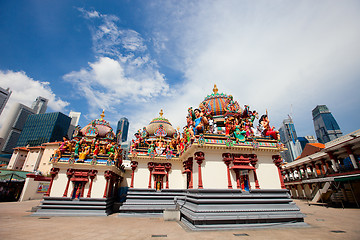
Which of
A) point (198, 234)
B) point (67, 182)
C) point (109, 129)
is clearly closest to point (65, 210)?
point (67, 182)

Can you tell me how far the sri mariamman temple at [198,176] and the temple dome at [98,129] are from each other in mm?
302

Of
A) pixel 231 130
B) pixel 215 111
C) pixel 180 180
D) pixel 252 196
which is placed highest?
pixel 215 111

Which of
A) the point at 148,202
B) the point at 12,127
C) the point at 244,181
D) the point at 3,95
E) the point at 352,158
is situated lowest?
the point at 148,202

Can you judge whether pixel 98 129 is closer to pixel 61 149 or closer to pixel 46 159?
pixel 61 149

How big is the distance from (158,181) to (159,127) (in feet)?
25.6

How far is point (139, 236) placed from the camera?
905 centimetres

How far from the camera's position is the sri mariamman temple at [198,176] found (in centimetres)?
1135

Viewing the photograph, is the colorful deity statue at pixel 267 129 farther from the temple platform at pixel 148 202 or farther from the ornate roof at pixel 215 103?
the temple platform at pixel 148 202

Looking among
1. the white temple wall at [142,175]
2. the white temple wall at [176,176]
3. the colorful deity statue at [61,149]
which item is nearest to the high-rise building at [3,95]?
the colorful deity statue at [61,149]

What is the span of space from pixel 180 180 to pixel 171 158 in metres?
2.77

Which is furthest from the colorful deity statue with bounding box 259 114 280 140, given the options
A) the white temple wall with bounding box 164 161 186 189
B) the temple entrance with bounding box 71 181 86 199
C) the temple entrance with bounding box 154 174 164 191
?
the temple entrance with bounding box 71 181 86 199

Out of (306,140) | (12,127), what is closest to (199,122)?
(12,127)

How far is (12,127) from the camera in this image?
119 metres

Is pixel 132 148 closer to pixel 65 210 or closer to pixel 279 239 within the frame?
pixel 65 210
